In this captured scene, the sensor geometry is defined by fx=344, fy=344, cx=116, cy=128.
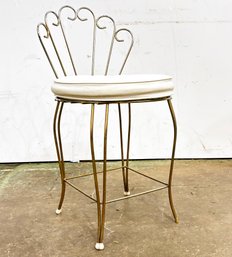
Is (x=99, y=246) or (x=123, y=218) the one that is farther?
(x=123, y=218)

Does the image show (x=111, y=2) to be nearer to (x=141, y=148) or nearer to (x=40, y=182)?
(x=141, y=148)

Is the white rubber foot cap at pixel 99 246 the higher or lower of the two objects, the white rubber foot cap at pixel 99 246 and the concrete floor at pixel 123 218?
the higher

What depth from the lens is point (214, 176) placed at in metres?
1.63

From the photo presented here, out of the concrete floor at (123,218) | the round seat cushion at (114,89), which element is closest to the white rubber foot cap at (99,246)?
the concrete floor at (123,218)

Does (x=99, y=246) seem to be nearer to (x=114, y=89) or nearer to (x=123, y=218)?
(x=123, y=218)

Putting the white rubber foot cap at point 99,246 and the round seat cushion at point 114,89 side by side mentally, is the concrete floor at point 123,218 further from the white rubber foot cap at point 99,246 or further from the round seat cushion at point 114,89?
the round seat cushion at point 114,89

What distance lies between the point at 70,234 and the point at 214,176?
2.63 feet

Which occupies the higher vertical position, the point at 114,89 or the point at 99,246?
the point at 114,89

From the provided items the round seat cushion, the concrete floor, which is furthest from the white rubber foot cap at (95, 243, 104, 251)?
the round seat cushion

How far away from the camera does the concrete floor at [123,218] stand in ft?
3.40

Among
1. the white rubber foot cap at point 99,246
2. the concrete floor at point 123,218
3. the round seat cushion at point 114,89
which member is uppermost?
the round seat cushion at point 114,89

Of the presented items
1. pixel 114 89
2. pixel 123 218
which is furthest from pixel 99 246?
pixel 114 89

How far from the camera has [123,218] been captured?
4.03 feet

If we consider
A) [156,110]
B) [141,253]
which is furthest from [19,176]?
[141,253]
